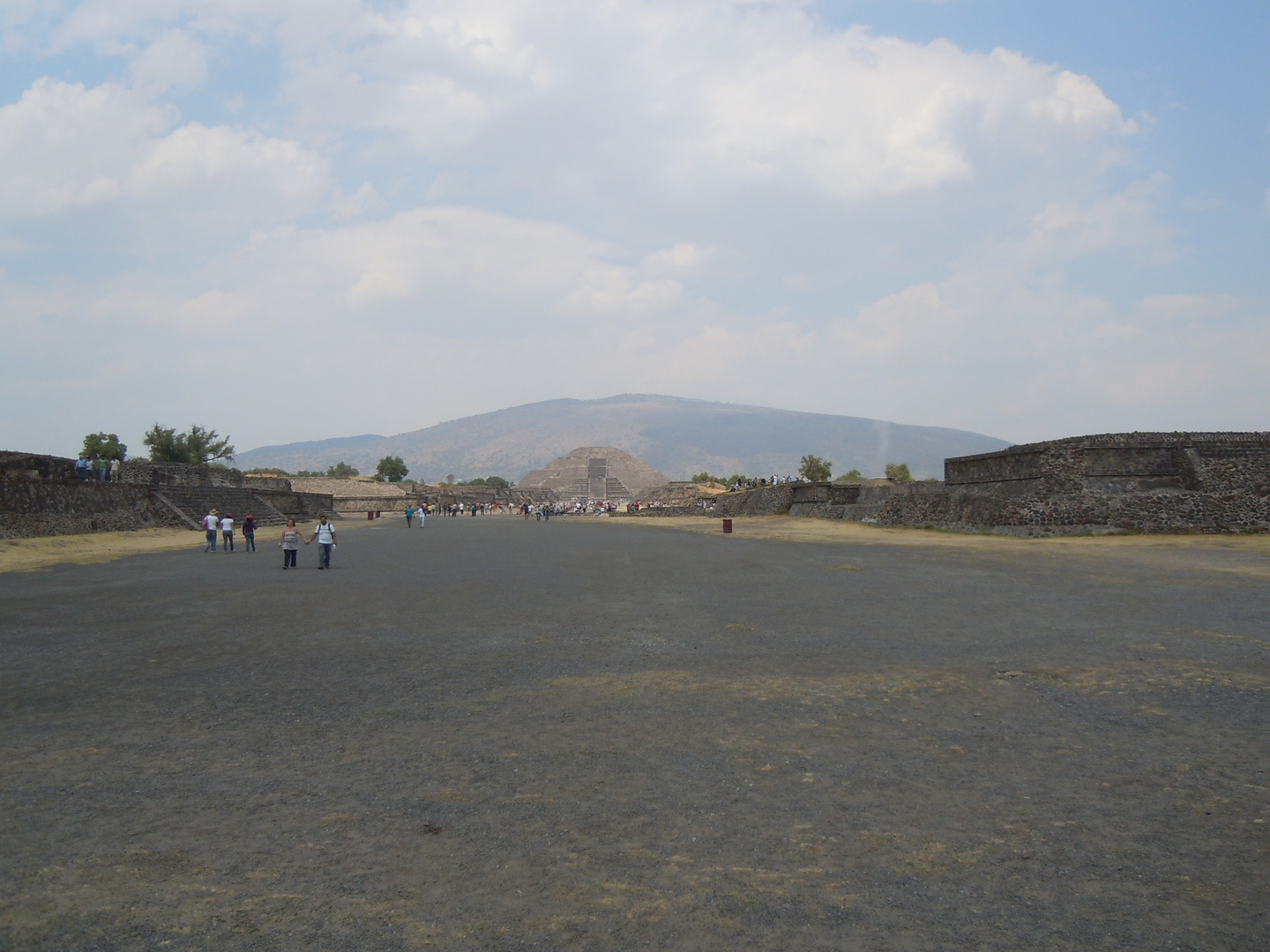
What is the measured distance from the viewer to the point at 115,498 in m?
29.2

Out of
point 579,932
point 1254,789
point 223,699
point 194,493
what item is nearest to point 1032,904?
point 579,932

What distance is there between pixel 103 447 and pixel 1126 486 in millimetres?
59887

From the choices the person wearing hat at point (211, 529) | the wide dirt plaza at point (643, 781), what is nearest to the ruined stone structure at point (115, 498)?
the person wearing hat at point (211, 529)

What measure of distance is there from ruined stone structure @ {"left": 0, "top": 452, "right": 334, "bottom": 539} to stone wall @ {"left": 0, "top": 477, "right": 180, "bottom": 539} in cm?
3

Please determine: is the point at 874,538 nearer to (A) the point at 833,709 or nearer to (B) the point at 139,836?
(A) the point at 833,709

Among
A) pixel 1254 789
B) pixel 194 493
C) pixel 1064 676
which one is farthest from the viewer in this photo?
pixel 194 493

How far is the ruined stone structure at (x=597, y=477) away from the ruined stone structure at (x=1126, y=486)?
64608mm

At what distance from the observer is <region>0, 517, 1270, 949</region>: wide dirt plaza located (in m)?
2.72

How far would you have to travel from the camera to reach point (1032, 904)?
2.77 meters

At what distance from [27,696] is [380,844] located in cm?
434

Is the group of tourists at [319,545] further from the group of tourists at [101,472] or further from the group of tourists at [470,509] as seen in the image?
the group of tourists at [470,509]

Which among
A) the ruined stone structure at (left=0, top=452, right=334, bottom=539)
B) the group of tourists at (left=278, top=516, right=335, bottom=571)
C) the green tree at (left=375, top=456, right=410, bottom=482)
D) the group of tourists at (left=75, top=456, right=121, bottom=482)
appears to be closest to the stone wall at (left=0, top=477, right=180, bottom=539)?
the ruined stone structure at (left=0, top=452, right=334, bottom=539)

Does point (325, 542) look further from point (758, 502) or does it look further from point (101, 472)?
point (758, 502)

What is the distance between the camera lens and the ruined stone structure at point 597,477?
9219 centimetres
